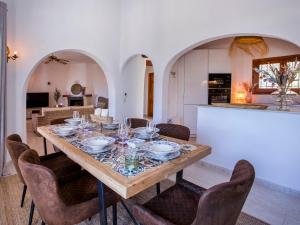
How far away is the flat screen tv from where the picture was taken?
353 inches

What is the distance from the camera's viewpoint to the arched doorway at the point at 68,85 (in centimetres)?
927

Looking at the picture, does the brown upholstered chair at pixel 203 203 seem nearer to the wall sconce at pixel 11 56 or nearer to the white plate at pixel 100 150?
the white plate at pixel 100 150

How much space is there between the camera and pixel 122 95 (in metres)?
5.10

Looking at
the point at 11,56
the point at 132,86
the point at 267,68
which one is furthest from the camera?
the point at 132,86

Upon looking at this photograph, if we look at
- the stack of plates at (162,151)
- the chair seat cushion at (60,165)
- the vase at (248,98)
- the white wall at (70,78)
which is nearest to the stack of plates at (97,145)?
the stack of plates at (162,151)

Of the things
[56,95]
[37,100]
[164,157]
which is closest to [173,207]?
[164,157]

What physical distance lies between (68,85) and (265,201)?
31.7 ft

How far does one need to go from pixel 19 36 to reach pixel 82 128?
Result: 7.49 feet

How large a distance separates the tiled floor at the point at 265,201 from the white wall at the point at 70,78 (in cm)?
708

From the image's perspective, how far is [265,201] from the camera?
8.26 ft

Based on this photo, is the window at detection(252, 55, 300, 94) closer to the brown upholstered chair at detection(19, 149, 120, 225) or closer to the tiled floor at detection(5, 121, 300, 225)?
the tiled floor at detection(5, 121, 300, 225)

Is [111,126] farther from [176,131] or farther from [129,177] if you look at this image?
[129,177]

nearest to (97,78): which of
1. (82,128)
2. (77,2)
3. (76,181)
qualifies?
(77,2)

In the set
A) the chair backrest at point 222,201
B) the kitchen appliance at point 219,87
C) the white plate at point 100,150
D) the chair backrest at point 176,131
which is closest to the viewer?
the chair backrest at point 222,201
